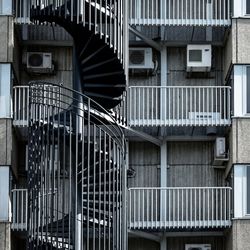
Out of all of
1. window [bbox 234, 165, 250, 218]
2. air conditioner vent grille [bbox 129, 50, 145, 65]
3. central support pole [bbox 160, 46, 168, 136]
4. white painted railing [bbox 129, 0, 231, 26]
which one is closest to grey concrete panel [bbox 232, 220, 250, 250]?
window [bbox 234, 165, 250, 218]

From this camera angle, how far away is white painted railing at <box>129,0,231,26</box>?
39219 millimetres

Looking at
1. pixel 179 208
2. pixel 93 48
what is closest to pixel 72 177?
pixel 93 48

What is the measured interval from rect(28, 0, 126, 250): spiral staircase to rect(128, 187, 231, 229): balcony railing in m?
3.99

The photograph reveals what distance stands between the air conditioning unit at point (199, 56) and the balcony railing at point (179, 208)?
2.99m

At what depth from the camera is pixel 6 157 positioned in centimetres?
3809

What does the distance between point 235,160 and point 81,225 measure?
657cm

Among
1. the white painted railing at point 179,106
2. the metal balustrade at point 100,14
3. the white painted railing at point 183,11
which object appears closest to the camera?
the metal balustrade at point 100,14

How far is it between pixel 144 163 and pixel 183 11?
12.3 ft

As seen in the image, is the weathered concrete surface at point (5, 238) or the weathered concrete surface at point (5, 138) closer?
the weathered concrete surface at point (5, 238)

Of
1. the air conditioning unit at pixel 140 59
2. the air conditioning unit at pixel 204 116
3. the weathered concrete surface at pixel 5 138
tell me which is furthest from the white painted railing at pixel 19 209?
the air conditioning unit at pixel 204 116

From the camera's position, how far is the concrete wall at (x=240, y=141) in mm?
38406

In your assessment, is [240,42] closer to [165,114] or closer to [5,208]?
[165,114]

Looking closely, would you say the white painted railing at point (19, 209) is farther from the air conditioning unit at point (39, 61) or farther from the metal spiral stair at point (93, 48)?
the metal spiral stair at point (93, 48)

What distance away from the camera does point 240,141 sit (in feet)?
126
